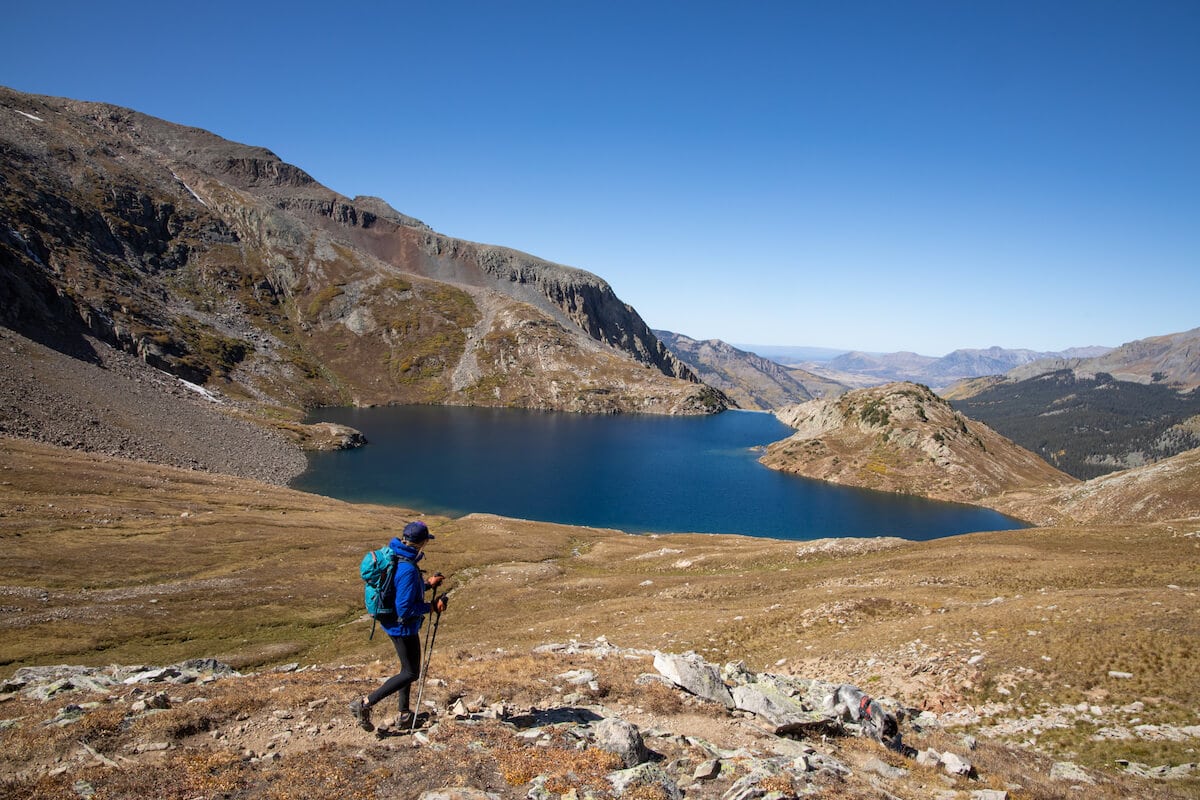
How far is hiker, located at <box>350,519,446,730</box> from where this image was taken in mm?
13422

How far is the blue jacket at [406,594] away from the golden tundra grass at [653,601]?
6199mm

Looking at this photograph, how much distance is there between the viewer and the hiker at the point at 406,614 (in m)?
13.4

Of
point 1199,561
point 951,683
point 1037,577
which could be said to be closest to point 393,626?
point 951,683

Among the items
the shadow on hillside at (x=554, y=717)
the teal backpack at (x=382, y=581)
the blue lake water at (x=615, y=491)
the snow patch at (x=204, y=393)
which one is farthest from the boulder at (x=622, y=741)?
the snow patch at (x=204, y=393)

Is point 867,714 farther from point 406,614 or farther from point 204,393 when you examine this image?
point 204,393

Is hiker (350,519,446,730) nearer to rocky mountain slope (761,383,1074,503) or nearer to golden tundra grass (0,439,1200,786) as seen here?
golden tundra grass (0,439,1200,786)

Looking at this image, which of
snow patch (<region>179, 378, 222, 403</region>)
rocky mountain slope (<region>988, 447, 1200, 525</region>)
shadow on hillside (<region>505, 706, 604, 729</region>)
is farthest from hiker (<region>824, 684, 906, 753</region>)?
snow patch (<region>179, 378, 222, 403</region>)

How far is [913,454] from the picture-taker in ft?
550

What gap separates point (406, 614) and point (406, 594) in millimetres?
498

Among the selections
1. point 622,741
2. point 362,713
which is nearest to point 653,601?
point 622,741

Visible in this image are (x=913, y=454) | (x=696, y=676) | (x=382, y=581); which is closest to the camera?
(x=382, y=581)

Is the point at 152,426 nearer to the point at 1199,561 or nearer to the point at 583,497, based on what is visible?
the point at 583,497

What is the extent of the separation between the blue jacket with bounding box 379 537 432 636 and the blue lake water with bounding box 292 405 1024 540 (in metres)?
93.7

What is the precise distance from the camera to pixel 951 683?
2277 centimetres
